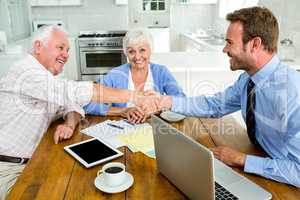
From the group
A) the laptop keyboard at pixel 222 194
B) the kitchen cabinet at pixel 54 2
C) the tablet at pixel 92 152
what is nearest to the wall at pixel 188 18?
the kitchen cabinet at pixel 54 2

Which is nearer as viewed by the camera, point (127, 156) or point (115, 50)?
point (127, 156)

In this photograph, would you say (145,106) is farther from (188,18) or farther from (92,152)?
(188,18)

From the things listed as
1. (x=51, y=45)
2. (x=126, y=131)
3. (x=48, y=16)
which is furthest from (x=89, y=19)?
(x=126, y=131)

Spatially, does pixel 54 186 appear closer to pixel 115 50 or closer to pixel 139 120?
pixel 139 120

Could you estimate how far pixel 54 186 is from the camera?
3.37 ft

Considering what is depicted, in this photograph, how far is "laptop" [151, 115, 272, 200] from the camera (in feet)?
2.68

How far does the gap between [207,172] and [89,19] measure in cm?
455

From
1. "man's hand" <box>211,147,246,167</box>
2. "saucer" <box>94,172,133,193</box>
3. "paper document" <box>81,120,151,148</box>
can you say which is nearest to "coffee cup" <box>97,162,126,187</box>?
"saucer" <box>94,172,133,193</box>

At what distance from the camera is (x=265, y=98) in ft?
4.18

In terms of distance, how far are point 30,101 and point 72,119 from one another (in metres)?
0.24

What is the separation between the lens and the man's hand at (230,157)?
1.12 meters

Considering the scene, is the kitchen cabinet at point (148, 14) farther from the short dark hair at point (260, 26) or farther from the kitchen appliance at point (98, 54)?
the short dark hair at point (260, 26)

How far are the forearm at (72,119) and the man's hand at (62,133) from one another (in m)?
0.03

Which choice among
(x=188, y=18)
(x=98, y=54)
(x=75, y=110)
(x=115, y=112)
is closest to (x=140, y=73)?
(x=115, y=112)
